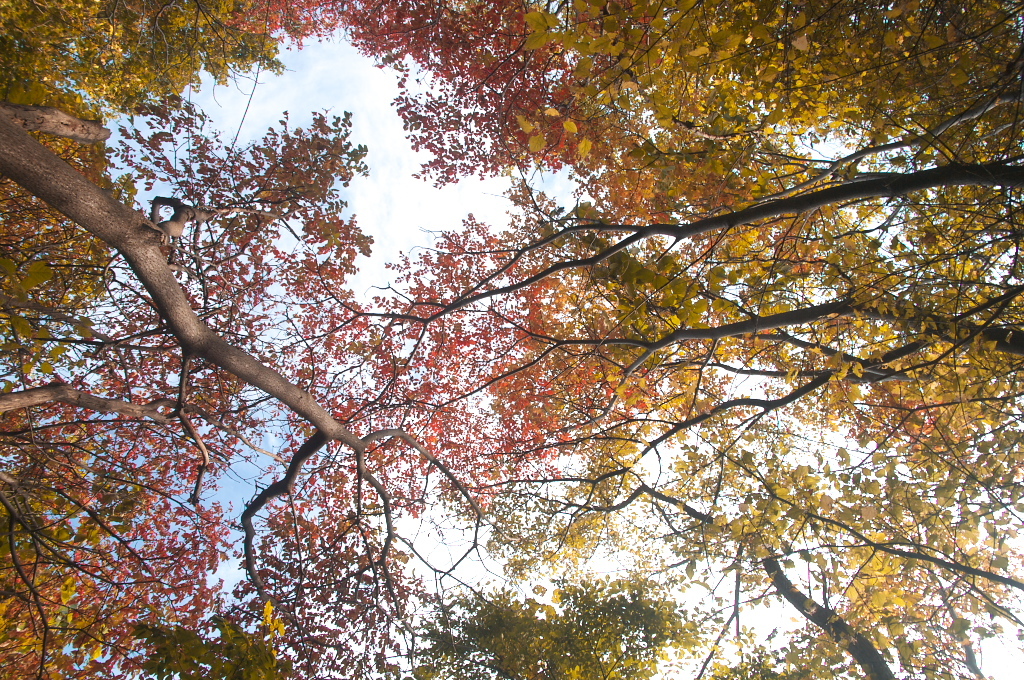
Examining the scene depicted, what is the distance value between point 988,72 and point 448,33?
24.5 feet

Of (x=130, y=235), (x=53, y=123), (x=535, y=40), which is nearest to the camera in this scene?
(x=535, y=40)

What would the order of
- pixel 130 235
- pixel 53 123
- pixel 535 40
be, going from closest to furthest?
pixel 535 40, pixel 130 235, pixel 53 123

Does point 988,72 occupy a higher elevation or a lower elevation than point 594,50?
higher

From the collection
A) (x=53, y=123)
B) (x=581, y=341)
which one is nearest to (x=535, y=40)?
(x=581, y=341)

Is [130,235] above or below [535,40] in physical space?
above

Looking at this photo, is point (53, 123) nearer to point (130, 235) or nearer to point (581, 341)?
point (130, 235)

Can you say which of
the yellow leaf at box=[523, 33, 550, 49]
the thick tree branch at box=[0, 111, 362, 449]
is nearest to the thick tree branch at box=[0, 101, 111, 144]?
the thick tree branch at box=[0, 111, 362, 449]

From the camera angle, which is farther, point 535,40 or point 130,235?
point 130,235

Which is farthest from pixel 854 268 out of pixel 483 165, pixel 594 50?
pixel 483 165

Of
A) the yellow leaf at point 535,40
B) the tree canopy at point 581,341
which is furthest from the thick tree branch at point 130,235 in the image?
the yellow leaf at point 535,40

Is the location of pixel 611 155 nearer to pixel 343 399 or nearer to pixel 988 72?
pixel 988 72

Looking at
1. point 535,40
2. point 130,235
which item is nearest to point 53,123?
point 130,235

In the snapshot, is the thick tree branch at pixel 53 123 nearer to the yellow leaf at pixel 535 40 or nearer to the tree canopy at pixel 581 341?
the tree canopy at pixel 581 341

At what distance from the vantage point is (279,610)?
20.9 ft
